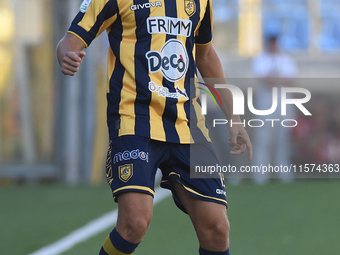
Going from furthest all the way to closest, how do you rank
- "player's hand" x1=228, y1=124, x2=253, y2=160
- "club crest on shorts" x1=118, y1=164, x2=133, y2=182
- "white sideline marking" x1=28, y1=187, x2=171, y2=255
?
"white sideline marking" x1=28, y1=187, x2=171, y2=255 → "player's hand" x1=228, y1=124, x2=253, y2=160 → "club crest on shorts" x1=118, y1=164, x2=133, y2=182

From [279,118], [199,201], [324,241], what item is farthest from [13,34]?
[199,201]

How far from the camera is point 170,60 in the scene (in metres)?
2.73

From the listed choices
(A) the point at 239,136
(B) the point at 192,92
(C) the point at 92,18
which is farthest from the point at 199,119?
(C) the point at 92,18

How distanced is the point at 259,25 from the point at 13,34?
497cm

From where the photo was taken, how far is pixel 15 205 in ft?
19.7

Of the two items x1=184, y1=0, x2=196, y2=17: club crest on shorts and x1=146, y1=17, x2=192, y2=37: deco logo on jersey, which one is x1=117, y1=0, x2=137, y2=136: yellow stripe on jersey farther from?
x1=184, y1=0, x2=196, y2=17: club crest on shorts

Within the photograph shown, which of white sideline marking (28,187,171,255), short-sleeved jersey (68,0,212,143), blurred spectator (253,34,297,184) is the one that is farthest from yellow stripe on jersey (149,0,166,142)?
blurred spectator (253,34,297,184)

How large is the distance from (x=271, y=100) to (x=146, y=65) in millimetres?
5205

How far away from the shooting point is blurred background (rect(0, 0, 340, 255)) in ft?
15.2

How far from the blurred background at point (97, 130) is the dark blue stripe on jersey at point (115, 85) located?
1.47 metres

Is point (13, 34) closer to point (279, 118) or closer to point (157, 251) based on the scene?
point (279, 118)

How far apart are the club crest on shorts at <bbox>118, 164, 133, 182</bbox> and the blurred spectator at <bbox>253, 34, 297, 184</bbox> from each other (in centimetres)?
526

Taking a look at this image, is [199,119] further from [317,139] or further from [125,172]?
[317,139]

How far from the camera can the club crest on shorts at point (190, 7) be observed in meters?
2.81
